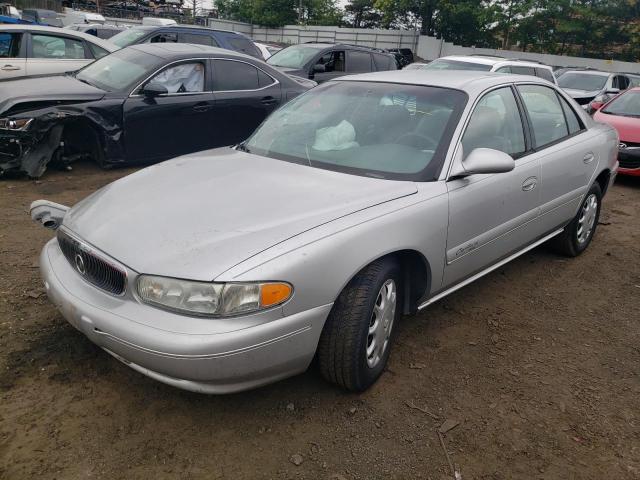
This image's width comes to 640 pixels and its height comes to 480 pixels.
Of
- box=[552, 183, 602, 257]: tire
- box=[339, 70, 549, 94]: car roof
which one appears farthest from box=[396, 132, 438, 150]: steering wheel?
box=[552, 183, 602, 257]: tire

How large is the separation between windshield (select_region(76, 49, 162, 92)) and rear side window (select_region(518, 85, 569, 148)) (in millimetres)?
4153

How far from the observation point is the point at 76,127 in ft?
20.2

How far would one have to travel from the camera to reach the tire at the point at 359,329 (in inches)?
99.7

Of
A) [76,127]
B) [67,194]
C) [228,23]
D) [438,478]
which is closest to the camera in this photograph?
[438,478]

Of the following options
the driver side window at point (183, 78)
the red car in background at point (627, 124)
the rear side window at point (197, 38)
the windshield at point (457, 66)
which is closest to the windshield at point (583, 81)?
the windshield at point (457, 66)

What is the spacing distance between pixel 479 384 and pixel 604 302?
171 cm

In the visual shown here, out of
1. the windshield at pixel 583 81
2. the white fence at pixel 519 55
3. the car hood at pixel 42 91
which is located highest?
the white fence at pixel 519 55

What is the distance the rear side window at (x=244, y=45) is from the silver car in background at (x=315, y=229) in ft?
24.2

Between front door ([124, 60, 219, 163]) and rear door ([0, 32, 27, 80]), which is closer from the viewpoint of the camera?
front door ([124, 60, 219, 163])

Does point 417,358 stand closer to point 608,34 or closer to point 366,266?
point 366,266

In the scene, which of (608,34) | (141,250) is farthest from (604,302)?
(608,34)

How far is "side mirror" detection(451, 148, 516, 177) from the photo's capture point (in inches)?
118

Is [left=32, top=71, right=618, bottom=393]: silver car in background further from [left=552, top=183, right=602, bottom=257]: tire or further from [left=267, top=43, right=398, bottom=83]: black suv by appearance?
[left=267, top=43, right=398, bottom=83]: black suv

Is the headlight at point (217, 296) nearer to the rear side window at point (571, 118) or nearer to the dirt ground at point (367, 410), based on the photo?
the dirt ground at point (367, 410)
